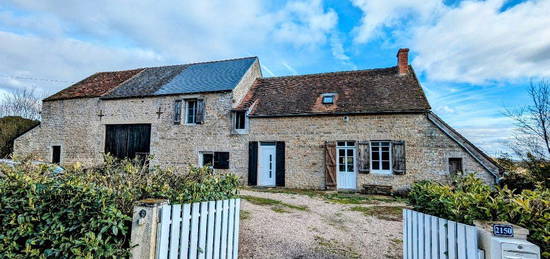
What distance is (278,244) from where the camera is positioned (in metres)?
4.84

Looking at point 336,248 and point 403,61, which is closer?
point 336,248

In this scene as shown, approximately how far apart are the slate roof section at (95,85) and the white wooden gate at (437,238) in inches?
758

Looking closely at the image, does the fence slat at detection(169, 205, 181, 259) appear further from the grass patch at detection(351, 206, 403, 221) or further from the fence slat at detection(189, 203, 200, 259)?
the grass patch at detection(351, 206, 403, 221)

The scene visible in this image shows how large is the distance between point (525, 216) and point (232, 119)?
43.5ft

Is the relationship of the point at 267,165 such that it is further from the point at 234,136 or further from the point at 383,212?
the point at 383,212

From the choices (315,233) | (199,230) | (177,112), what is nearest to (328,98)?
(177,112)

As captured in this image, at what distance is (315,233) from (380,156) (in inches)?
315

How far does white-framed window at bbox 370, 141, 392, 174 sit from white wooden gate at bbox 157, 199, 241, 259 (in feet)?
33.3

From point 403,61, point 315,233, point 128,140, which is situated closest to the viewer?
point 315,233

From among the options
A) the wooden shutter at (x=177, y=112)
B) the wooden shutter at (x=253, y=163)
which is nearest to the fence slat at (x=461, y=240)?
the wooden shutter at (x=253, y=163)

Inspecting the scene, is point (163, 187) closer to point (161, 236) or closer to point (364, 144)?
point (161, 236)

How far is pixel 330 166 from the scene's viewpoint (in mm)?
12883

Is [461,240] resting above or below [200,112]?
below

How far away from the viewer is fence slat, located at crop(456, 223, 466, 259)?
2.33 metres
